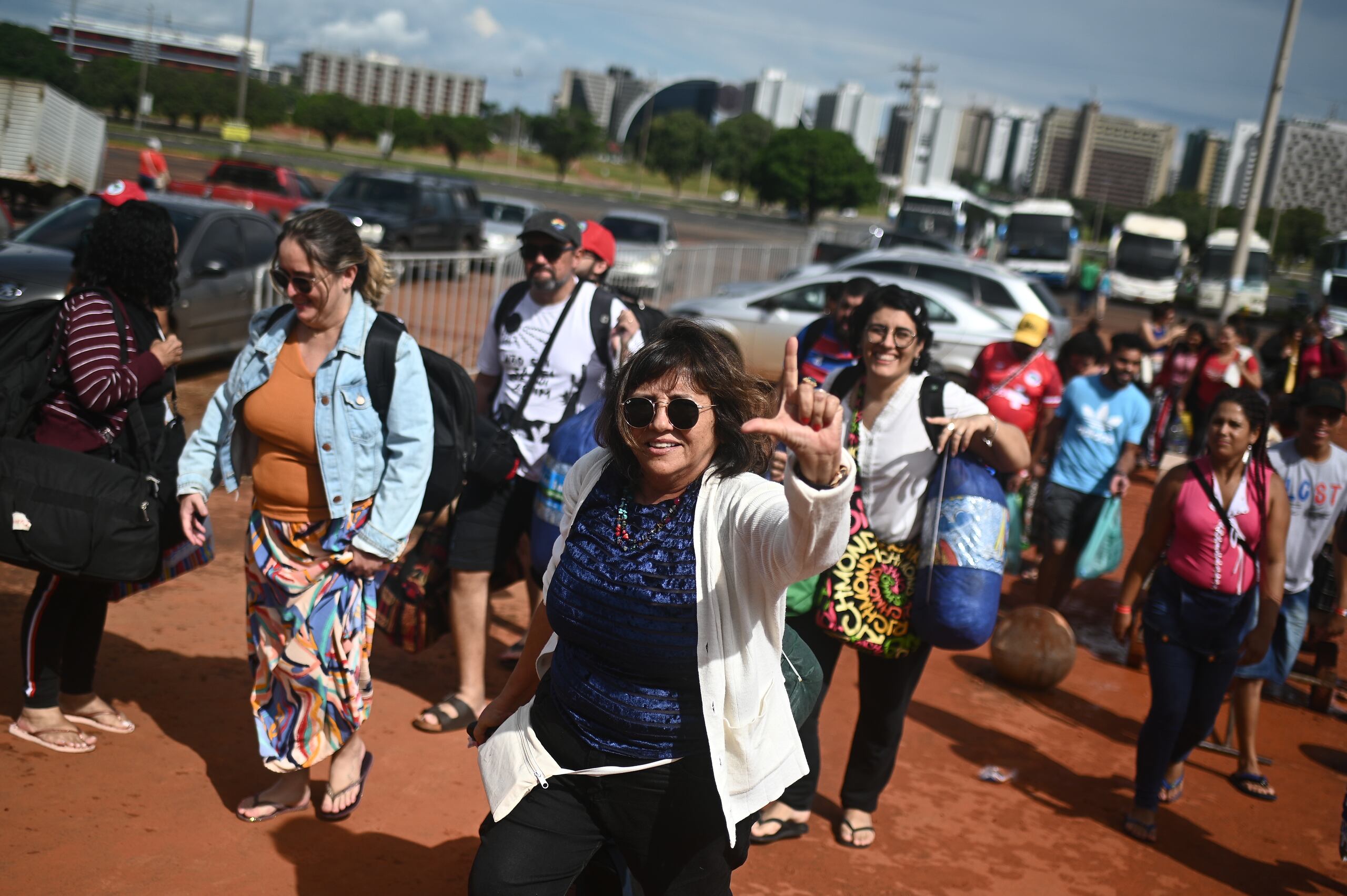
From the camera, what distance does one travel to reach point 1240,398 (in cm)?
460

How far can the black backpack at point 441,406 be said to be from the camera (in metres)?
3.62

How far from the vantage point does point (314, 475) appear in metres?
3.60

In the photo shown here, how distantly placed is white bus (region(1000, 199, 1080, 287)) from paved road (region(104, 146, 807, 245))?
7.43 m

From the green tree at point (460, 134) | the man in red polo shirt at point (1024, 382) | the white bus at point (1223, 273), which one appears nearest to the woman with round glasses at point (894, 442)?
the man in red polo shirt at point (1024, 382)

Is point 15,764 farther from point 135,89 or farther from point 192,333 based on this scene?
point 135,89

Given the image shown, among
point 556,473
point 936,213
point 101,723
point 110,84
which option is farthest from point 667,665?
point 110,84

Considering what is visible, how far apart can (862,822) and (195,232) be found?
9198 mm

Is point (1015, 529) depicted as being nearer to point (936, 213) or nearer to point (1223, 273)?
point (936, 213)

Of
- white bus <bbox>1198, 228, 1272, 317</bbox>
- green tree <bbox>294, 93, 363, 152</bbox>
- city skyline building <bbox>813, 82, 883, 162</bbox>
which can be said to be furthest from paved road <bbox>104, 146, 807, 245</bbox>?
city skyline building <bbox>813, 82, 883, 162</bbox>

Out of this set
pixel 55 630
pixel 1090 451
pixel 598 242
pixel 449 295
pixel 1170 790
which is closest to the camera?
pixel 55 630

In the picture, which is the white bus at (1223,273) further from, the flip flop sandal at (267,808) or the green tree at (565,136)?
the green tree at (565,136)

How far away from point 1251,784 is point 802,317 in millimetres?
9310

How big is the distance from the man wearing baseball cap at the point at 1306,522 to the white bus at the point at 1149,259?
35.1m

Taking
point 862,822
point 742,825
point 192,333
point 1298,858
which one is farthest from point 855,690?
point 192,333
